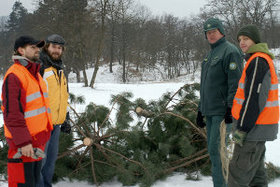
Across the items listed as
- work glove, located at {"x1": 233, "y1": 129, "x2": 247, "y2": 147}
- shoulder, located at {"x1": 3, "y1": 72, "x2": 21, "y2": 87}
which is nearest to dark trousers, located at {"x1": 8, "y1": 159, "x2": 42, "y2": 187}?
shoulder, located at {"x1": 3, "y1": 72, "x2": 21, "y2": 87}

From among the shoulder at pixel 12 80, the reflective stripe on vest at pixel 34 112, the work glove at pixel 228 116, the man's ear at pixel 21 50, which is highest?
the man's ear at pixel 21 50

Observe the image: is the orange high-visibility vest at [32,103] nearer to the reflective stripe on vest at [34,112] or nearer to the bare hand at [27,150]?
the reflective stripe on vest at [34,112]

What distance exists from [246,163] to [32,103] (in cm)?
180

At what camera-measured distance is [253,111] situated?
1.94m

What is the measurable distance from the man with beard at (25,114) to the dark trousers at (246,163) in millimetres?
1597

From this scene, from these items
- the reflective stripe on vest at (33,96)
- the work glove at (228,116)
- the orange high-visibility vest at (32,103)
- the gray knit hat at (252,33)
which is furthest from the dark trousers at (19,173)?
the gray knit hat at (252,33)

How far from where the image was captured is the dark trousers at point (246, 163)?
2.06m

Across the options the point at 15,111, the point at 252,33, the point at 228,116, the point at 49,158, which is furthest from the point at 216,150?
the point at 15,111

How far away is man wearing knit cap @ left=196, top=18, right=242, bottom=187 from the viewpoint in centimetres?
239

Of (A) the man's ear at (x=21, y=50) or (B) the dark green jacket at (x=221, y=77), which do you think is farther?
(B) the dark green jacket at (x=221, y=77)

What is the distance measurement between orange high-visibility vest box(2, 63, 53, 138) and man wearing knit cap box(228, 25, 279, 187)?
159 cm

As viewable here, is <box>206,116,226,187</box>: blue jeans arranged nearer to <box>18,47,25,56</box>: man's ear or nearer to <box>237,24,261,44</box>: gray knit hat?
<box>237,24,261,44</box>: gray knit hat

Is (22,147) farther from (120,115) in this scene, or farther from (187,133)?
(187,133)

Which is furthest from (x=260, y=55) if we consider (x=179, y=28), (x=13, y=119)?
(x=179, y=28)
